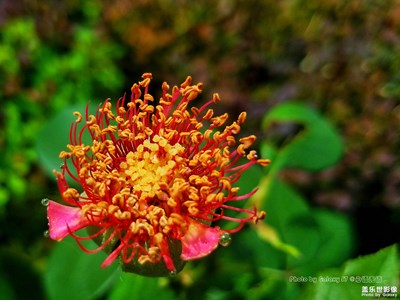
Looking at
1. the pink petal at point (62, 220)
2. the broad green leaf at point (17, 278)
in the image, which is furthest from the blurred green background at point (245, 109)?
the pink petal at point (62, 220)

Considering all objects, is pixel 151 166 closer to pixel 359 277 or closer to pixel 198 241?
pixel 198 241

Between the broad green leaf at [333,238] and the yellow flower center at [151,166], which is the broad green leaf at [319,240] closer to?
the broad green leaf at [333,238]

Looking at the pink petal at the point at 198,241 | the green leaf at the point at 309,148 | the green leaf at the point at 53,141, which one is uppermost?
the pink petal at the point at 198,241

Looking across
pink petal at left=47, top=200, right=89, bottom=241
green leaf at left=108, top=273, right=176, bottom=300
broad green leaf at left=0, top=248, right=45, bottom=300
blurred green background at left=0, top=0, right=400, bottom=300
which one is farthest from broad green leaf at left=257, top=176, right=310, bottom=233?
broad green leaf at left=0, top=248, right=45, bottom=300

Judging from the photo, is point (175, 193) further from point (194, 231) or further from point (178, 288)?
point (178, 288)

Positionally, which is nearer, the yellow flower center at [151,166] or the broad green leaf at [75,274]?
the yellow flower center at [151,166]

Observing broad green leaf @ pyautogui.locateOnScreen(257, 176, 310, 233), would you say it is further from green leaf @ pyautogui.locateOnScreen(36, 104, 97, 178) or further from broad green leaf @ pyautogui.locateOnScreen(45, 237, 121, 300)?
green leaf @ pyautogui.locateOnScreen(36, 104, 97, 178)
